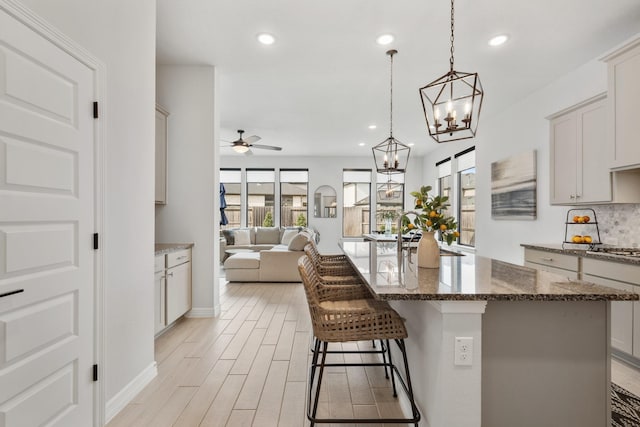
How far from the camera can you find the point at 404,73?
377 centimetres

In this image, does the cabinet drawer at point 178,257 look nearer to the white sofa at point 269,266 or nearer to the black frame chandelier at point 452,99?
the white sofa at point 269,266

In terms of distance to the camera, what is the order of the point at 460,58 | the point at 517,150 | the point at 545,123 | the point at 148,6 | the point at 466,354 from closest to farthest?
1. the point at 466,354
2. the point at 148,6
3. the point at 460,58
4. the point at 545,123
5. the point at 517,150

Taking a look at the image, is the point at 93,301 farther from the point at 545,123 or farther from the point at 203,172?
the point at 545,123

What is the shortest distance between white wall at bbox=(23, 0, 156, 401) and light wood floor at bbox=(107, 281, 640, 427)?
11.1 inches

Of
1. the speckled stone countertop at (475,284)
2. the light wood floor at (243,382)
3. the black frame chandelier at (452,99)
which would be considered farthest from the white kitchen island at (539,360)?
the black frame chandelier at (452,99)

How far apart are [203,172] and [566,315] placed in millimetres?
3459

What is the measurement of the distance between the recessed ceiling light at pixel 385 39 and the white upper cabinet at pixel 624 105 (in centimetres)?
183

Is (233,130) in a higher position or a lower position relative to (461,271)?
higher

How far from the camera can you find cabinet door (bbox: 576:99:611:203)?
2979mm

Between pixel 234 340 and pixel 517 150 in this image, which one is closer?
pixel 234 340

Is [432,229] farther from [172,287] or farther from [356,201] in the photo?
[356,201]

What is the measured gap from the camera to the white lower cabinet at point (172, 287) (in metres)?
3.01

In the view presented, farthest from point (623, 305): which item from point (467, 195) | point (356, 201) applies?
point (356, 201)

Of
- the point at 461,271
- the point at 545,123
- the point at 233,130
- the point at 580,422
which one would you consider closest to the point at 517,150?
the point at 545,123
